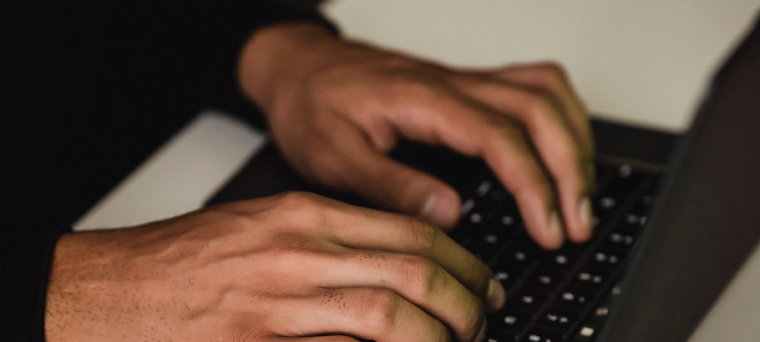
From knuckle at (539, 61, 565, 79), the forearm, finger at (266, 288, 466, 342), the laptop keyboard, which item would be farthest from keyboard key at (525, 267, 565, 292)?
the forearm

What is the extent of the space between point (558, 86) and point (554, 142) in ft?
0.26

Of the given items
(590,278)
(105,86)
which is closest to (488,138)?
(590,278)

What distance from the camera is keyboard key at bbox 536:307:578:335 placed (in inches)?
16.8

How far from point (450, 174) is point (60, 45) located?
1.87 feet

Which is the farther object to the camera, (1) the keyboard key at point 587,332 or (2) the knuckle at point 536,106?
(2) the knuckle at point 536,106

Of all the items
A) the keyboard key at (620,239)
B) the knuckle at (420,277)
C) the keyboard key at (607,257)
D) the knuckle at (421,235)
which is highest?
the knuckle at (421,235)

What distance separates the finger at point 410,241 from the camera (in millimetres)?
436

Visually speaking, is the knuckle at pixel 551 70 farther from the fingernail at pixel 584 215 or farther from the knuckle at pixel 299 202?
the knuckle at pixel 299 202

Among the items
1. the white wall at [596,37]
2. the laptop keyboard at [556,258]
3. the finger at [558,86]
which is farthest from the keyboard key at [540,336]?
the white wall at [596,37]

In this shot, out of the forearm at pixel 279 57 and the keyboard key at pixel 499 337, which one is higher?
the forearm at pixel 279 57

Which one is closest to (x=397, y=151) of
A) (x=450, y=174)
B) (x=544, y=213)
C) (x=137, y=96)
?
(x=450, y=174)

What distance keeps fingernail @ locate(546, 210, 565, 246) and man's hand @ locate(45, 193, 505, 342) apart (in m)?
0.09

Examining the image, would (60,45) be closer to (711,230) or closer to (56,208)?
(56,208)

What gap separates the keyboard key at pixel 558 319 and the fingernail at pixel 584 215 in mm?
103
